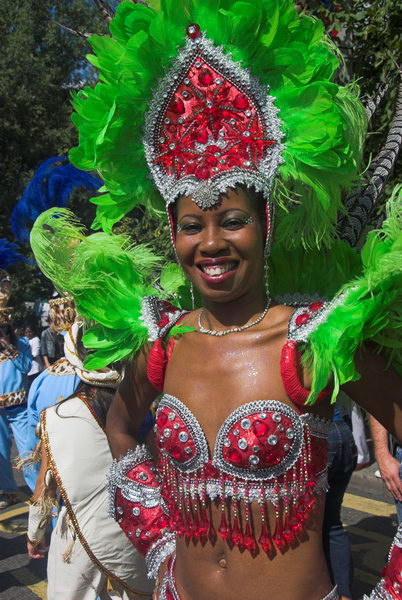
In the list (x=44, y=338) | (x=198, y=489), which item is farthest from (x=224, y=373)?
(x=44, y=338)

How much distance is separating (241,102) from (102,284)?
0.84 meters

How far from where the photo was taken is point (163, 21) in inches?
77.1

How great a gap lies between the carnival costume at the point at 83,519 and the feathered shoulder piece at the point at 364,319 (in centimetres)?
142

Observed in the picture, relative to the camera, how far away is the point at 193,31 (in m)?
1.96

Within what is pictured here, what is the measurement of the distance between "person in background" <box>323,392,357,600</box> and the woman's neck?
1193 mm

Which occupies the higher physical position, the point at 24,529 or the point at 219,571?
the point at 219,571

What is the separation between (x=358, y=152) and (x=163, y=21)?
2.33 ft

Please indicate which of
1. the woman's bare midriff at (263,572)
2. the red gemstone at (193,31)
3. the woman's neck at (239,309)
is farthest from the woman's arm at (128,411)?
the red gemstone at (193,31)

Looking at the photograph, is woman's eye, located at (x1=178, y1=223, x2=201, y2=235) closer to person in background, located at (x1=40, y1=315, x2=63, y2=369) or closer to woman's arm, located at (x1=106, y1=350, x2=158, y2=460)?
woman's arm, located at (x1=106, y1=350, x2=158, y2=460)

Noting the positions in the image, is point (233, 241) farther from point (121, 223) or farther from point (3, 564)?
point (3, 564)

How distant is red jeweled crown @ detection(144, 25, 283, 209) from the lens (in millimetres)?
1976

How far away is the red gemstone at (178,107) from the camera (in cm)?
Result: 204

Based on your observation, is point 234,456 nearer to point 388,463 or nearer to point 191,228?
point 191,228

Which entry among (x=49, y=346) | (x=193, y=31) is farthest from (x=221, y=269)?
(x=49, y=346)
